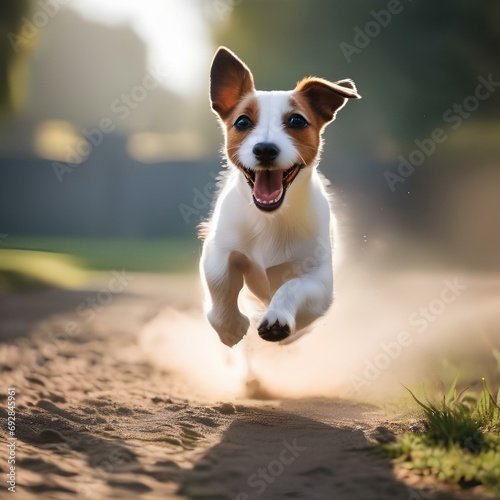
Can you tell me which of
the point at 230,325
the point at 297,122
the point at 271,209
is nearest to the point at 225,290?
the point at 230,325

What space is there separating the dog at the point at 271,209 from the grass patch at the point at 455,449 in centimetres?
111

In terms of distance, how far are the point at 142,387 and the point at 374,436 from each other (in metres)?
3.39

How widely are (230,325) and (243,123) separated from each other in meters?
1.70

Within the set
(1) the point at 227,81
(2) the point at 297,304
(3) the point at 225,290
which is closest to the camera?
(2) the point at 297,304

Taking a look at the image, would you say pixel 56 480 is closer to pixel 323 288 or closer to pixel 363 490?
pixel 363 490

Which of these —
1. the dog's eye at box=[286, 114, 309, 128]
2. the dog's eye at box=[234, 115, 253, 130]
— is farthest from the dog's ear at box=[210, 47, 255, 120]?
the dog's eye at box=[286, 114, 309, 128]

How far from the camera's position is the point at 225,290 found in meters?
5.79

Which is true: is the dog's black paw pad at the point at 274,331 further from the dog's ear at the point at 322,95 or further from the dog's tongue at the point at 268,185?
the dog's ear at the point at 322,95

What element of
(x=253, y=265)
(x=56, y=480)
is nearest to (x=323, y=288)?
(x=253, y=265)

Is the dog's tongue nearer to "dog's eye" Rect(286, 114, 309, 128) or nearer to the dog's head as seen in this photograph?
the dog's head

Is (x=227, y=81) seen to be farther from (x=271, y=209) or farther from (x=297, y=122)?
(x=271, y=209)

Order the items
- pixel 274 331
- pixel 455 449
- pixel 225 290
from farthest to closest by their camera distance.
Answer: pixel 225 290 < pixel 274 331 < pixel 455 449

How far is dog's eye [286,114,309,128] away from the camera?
5.21m

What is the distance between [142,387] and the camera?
25.9 feet
